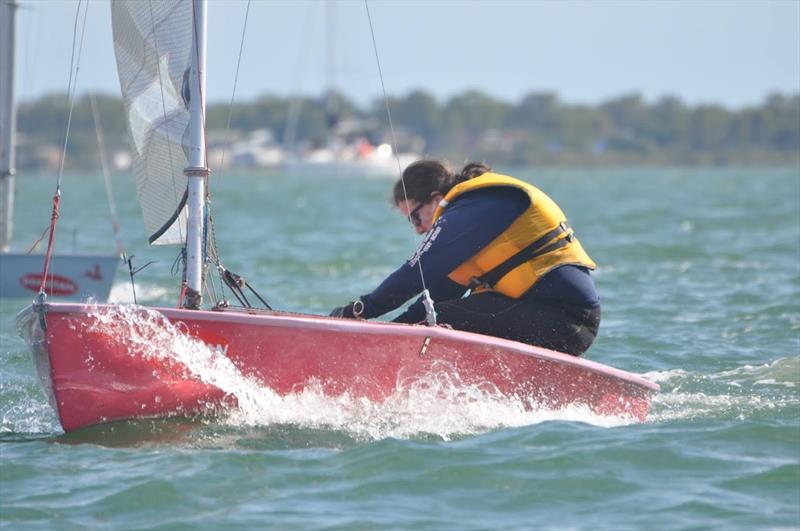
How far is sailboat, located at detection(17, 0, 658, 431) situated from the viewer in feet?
18.3

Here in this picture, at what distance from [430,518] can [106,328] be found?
1.60 meters

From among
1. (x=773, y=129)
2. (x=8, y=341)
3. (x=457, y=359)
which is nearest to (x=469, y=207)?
(x=457, y=359)

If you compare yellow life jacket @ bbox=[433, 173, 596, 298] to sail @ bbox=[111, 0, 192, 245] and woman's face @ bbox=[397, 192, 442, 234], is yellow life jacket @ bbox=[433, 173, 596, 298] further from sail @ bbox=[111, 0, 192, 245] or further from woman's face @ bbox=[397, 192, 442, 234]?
sail @ bbox=[111, 0, 192, 245]

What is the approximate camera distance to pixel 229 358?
18.5ft

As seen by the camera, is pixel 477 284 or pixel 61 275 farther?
pixel 61 275

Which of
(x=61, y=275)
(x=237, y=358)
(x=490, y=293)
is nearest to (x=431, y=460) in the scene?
(x=237, y=358)

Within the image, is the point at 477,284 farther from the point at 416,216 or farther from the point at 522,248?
the point at 416,216

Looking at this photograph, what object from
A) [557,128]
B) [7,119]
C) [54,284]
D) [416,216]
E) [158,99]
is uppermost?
[557,128]

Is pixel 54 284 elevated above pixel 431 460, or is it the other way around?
pixel 54 284

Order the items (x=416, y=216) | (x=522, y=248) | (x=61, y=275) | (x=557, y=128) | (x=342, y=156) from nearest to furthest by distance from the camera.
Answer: (x=522, y=248)
(x=416, y=216)
(x=61, y=275)
(x=342, y=156)
(x=557, y=128)

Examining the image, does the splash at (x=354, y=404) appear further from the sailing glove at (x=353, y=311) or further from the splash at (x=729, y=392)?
the splash at (x=729, y=392)

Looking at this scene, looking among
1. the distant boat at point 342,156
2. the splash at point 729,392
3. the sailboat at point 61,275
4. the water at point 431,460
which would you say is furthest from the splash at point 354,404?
the distant boat at point 342,156

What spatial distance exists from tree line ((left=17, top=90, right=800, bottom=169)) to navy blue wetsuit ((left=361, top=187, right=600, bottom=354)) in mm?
102916

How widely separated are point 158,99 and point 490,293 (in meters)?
1.77
